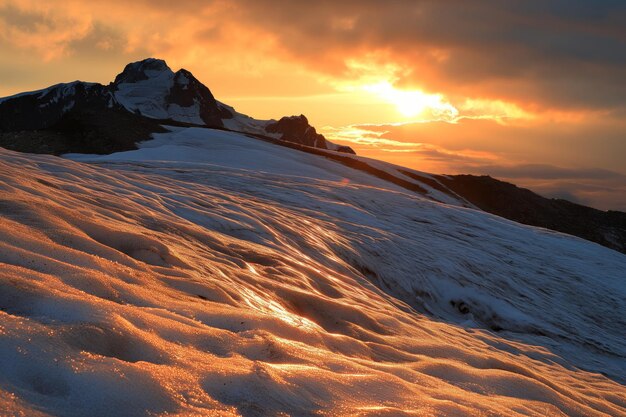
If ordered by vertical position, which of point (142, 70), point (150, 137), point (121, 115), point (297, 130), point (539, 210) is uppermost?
point (142, 70)

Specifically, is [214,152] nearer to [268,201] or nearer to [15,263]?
[268,201]

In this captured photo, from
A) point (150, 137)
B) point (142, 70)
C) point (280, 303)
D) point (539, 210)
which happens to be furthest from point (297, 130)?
point (280, 303)

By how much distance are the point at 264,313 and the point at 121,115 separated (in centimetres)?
3790

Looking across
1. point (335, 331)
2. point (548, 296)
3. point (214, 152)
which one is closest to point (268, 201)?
point (548, 296)

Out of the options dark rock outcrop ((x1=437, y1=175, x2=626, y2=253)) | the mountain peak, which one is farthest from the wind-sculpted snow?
the mountain peak

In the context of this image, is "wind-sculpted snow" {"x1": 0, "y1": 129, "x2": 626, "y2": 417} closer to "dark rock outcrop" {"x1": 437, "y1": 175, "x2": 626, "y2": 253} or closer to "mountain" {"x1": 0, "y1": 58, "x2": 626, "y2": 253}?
"mountain" {"x1": 0, "y1": 58, "x2": 626, "y2": 253}

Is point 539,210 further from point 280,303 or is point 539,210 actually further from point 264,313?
point 264,313

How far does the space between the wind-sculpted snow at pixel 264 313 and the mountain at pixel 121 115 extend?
19.2 meters

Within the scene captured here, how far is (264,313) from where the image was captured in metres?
5.45

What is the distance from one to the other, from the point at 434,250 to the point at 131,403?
1262 centimetres

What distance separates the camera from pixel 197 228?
8.88 m

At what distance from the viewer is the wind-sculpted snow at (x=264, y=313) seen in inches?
128

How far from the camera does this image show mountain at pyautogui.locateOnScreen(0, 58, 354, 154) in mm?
31625

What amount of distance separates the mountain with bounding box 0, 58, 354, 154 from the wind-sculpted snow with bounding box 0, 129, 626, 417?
1921 cm
